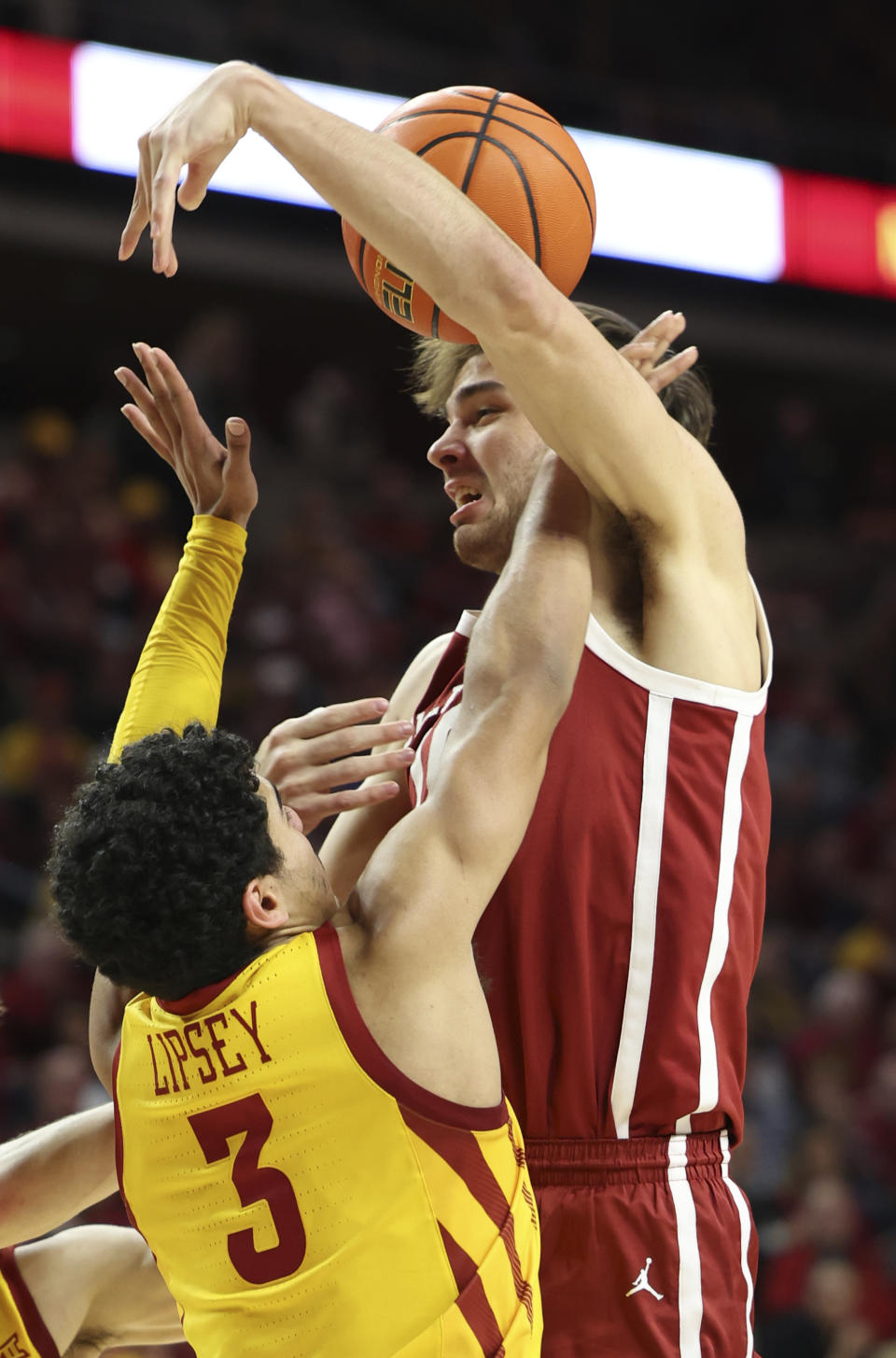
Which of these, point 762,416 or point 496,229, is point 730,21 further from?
point 496,229

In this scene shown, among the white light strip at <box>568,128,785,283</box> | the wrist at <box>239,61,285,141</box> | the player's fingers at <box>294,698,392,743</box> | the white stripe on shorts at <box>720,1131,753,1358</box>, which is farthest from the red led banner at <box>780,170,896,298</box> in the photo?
the white stripe on shorts at <box>720,1131,753,1358</box>

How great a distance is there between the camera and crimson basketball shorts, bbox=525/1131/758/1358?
8.54 feet

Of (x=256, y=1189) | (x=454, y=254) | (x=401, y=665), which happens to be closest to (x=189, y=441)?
(x=454, y=254)

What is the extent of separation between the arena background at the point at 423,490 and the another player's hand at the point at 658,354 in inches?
175

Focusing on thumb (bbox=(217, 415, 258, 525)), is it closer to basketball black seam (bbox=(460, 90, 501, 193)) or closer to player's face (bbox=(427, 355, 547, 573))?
player's face (bbox=(427, 355, 547, 573))

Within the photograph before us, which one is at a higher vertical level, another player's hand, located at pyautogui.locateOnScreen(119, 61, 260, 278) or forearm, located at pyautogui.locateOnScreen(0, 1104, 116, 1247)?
another player's hand, located at pyautogui.locateOnScreen(119, 61, 260, 278)

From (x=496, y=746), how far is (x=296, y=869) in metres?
0.37

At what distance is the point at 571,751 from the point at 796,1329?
4.99 metres

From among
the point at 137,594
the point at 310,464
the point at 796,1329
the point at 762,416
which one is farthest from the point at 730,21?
the point at 796,1329

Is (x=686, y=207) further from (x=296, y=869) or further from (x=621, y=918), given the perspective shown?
(x=296, y=869)

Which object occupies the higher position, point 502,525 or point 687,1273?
point 502,525

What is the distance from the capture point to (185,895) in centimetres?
237

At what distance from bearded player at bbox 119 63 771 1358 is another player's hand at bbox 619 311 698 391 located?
0.02 m

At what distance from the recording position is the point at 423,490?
12195mm
